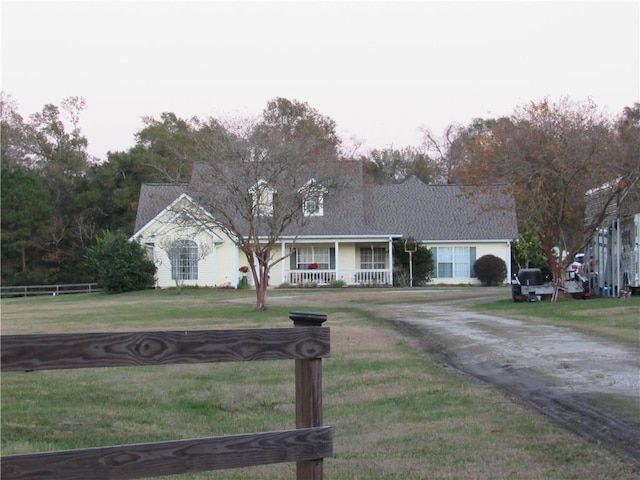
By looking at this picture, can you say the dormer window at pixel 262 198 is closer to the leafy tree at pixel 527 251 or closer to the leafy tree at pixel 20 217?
the leafy tree at pixel 527 251

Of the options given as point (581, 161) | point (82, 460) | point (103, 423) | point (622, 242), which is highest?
point (581, 161)

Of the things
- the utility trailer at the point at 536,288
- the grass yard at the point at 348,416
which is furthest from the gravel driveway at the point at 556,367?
the utility trailer at the point at 536,288

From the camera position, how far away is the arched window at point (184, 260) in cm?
4441

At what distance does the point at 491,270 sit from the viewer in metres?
46.2

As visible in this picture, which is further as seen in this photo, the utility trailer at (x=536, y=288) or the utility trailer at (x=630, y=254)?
the utility trailer at (x=536, y=288)

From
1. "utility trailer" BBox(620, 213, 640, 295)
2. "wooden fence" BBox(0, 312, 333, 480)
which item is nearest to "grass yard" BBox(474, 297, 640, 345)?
"utility trailer" BBox(620, 213, 640, 295)

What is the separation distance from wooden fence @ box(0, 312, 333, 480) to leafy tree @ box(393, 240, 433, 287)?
41977 mm

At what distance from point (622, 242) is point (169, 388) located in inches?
776

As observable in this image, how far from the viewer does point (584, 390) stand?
10688 mm

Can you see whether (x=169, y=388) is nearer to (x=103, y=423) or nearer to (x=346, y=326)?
(x=103, y=423)

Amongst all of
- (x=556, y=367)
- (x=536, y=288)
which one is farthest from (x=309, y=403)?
(x=536, y=288)

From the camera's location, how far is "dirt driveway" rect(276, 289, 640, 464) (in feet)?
28.9

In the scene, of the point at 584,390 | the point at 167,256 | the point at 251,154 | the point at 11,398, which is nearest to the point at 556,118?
the point at 251,154

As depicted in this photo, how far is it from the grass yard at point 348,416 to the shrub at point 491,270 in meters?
29.4
